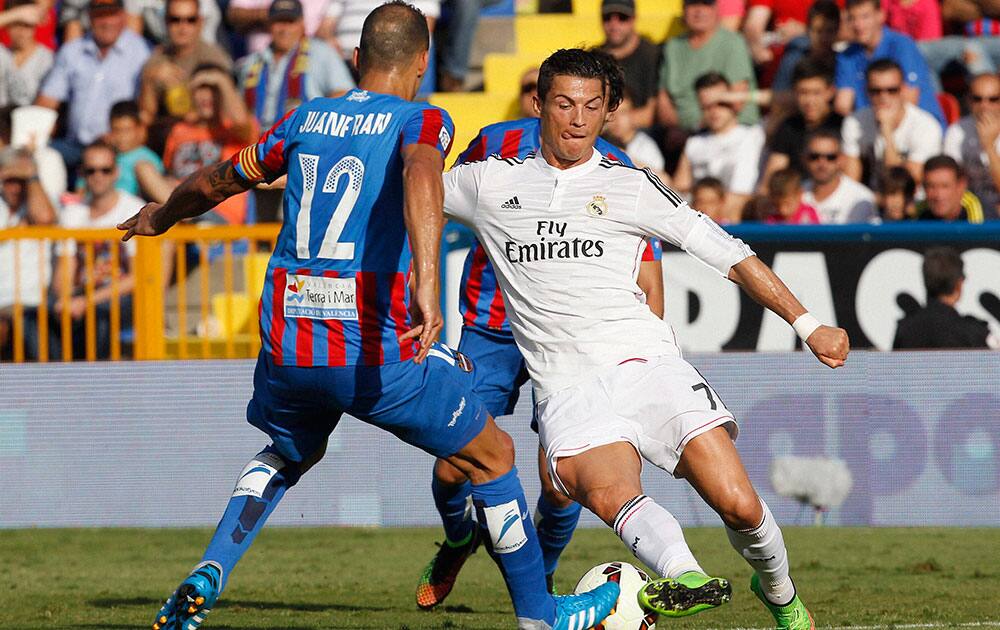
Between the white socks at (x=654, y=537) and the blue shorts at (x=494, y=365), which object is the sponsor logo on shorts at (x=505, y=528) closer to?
the white socks at (x=654, y=537)

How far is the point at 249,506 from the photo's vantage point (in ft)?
18.5

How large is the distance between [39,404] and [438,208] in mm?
6157

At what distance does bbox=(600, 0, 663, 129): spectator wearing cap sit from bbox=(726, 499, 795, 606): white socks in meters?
6.94

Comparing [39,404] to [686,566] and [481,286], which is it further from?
[686,566]

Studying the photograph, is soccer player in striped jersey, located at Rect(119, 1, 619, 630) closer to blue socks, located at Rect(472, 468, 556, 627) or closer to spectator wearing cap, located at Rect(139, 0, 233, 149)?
blue socks, located at Rect(472, 468, 556, 627)

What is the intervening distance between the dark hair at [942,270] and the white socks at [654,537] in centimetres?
537

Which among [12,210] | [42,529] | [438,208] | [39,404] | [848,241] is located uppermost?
[438,208]

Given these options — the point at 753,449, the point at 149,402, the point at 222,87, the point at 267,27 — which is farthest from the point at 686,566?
the point at 267,27

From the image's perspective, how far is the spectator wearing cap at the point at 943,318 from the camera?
9961mm

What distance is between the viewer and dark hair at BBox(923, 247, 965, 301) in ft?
32.7

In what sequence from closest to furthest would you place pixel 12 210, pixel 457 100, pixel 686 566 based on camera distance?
pixel 686 566 < pixel 12 210 < pixel 457 100

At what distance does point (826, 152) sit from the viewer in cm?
1103

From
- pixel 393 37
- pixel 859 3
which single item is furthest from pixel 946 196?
pixel 393 37

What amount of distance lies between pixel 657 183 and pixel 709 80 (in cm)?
666
